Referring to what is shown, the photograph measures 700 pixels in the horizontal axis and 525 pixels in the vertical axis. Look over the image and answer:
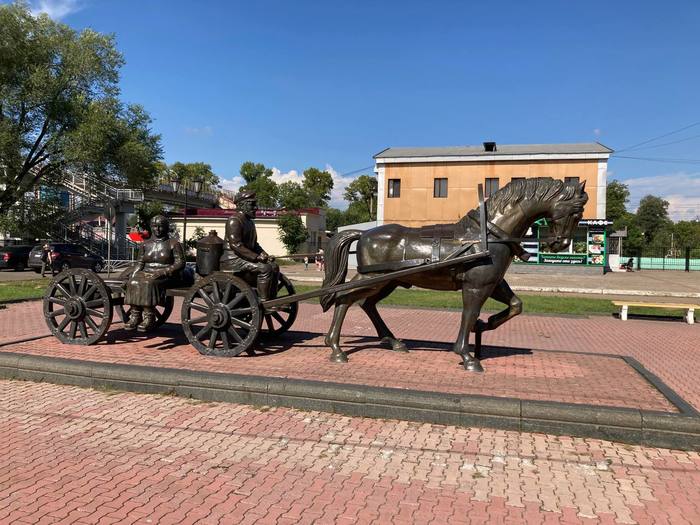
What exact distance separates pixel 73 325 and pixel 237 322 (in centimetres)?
239

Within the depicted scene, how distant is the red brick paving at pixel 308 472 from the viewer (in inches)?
117

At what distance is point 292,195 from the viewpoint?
237ft

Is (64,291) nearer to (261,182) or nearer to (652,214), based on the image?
(261,182)

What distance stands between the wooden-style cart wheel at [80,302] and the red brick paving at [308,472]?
6.31ft

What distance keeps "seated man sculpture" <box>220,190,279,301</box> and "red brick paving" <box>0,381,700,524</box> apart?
190 cm

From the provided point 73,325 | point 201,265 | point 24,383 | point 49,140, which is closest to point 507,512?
point 201,265

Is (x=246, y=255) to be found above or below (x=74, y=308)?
above

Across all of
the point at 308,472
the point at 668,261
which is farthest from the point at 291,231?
the point at 308,472

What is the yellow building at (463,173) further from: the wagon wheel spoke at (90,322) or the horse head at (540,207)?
the wagon wheel spoke at (90,322)

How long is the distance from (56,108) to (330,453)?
75.5 ft

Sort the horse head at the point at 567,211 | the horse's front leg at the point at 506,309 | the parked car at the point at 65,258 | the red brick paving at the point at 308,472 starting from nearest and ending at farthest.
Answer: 1. the red brick paving at the point at 308,472
2. the horse head at the point at 567,211
3. the horse's front leg at the point at 506,309
4. the parked car at the point at 65,258

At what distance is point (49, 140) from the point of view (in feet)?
71.9

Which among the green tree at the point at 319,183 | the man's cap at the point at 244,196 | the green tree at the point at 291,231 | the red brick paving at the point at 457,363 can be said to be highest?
the green tree at the point at 319,183

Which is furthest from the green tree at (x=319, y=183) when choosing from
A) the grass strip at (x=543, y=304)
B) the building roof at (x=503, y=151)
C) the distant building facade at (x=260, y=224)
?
the grass strip at (x=543, y=304)
